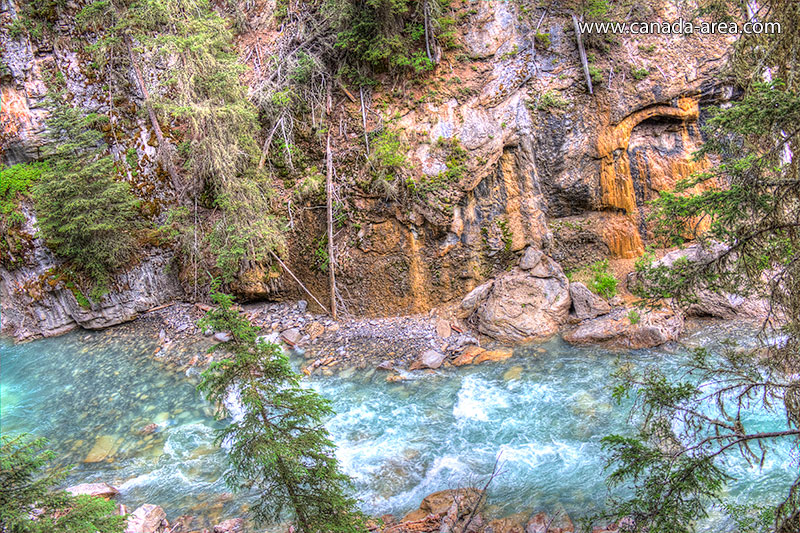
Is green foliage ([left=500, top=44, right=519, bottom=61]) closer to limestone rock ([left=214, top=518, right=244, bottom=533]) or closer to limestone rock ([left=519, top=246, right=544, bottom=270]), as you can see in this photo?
limestone rock ([left=519, top=246, right=544, bottom=270])

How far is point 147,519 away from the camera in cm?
717

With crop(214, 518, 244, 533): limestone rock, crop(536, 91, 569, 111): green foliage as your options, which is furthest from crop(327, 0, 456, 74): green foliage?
crop(214, 518, 244, 533): limestone rock

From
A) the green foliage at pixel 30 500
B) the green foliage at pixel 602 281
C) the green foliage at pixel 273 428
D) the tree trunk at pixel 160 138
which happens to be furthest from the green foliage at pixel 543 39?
the green foliage at pixel 30 500

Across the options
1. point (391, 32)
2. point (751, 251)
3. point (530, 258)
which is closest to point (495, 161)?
point (530, 258)

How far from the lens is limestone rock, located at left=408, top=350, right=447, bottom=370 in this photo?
10844mm

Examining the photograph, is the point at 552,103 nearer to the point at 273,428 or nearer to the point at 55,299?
the point at 273,428

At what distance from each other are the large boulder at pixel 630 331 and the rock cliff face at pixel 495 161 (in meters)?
1.02

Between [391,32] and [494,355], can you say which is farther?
[391,32]

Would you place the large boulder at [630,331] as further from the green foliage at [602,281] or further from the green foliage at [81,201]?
the green foliage at [81,201]

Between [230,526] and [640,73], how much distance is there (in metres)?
14.6

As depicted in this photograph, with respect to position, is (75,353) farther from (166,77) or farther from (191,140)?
(166,77)

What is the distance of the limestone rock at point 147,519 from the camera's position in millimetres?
7008

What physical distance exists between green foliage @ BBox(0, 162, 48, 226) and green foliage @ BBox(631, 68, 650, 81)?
1781cm

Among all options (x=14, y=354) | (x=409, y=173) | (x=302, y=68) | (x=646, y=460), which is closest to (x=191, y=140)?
(x=302, y=68)
